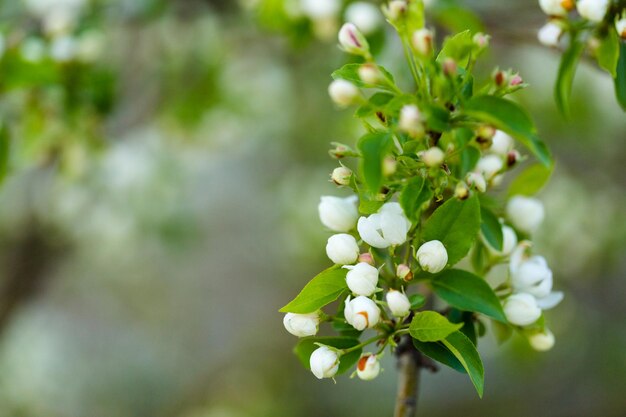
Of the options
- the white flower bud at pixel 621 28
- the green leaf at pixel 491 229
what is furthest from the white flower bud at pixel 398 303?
the white flower bud at pixel 621 28

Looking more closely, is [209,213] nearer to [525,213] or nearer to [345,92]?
[525,213]

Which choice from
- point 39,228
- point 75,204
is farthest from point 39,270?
point 75,204

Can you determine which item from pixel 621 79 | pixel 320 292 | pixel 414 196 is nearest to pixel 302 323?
pixel 320 292

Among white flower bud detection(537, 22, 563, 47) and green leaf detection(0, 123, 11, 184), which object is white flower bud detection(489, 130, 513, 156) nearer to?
white flower bud detection(537, 22, 563, 47)

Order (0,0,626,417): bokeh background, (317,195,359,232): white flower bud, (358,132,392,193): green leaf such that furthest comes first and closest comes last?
(0,0,626,417): bokeh background, (317,195,359,232): white flower bud, (358,132,392,193): green leaf

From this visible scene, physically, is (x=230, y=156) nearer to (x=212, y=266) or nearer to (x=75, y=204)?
(x=212, y=266)

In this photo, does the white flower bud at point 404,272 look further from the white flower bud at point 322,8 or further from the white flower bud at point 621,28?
the white flower bud at point 322,8

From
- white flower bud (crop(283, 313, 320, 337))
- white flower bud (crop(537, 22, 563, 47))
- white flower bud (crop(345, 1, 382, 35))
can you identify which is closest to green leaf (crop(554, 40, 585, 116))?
Result: white flower bud (crop(537, 22, 563, 47))
